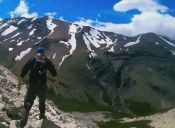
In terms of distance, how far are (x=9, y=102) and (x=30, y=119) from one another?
78.0 inches

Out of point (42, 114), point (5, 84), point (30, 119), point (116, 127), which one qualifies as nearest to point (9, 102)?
point (30, 119)

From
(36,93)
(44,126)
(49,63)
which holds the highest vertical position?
(49,63)

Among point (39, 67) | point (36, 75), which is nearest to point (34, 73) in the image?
point (36, 75)

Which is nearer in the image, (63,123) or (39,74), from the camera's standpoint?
(39,74)

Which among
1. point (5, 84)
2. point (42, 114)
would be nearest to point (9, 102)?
point (42, 114)

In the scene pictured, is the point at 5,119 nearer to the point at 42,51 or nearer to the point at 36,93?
the point at 36,93

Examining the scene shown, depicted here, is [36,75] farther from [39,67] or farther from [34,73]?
[39,67]

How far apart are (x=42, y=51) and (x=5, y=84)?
11643mm

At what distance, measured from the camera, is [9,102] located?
2381 centimetres

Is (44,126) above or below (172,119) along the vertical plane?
below

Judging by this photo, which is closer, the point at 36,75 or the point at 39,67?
the point at 39,67

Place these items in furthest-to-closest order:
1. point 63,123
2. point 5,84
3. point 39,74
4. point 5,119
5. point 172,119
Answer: point 172,119 < point 5,84 < point 63,123 < point 5,119 < point 39,74

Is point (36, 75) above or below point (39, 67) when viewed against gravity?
below

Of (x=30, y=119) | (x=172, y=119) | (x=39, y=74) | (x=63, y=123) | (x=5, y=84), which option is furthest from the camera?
(x=172, y=119)
